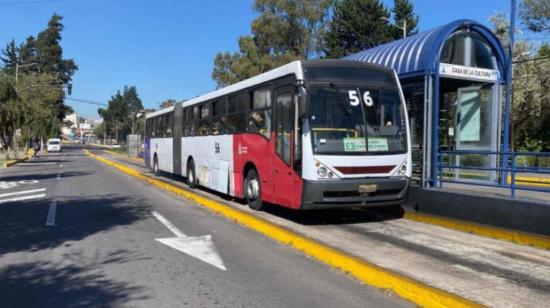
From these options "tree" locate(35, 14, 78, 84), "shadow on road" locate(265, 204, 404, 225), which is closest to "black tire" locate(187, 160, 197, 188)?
"shadow on road" locate(265, 204, 404, 225)

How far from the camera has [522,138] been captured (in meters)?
42.8

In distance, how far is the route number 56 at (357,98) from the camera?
9.60 meters

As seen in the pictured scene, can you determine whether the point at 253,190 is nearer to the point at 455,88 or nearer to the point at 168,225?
the point at 168,225

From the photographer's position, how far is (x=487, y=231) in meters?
8.84

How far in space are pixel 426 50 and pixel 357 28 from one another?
3609cm

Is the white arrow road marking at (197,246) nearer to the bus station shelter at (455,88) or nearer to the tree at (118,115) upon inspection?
the bus station shelter at (455,88)

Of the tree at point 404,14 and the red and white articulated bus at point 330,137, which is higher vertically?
the tree at point 404,14

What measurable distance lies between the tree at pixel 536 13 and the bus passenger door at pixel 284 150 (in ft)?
121

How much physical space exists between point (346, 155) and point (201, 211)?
4245mm

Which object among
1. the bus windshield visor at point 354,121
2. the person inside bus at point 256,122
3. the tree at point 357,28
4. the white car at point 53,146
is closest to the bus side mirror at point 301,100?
the bus windshield visor at point 354,121

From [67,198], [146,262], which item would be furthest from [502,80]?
[67,198]

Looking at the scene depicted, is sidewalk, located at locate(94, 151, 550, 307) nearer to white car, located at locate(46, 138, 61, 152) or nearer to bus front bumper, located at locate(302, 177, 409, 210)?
bus front bumper, located at locate(302, 177, 409, 210)

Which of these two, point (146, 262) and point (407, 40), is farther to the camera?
point (407, 40)

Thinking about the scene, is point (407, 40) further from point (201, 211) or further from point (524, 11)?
point (524, 11)
